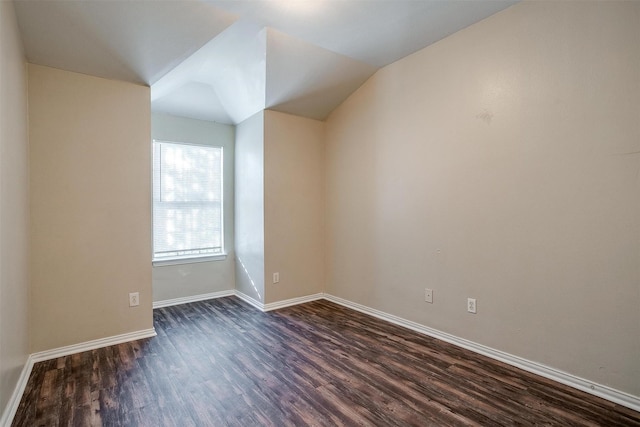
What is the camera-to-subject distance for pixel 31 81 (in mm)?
2379

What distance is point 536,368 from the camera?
7.19 feet

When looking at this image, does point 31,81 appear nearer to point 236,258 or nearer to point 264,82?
point 264,82

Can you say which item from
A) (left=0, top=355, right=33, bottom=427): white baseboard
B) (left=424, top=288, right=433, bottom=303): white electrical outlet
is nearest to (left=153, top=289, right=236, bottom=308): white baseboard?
(left=0, top=355, right=33, bottom=427): white baseboard

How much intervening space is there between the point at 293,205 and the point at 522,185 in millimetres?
2299

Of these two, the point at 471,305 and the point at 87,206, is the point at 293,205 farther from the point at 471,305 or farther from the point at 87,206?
the point at 471,305

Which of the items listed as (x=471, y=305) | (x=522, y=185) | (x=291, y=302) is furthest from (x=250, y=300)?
(x=522, y=185)

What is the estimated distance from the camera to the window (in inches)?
146

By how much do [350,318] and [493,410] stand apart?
5.45 ft

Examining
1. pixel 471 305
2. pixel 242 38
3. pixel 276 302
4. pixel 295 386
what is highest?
pixel 242 38

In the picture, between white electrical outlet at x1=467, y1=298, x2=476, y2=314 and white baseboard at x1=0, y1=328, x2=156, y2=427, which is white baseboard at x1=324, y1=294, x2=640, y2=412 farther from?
Result: white baseboard at x1=0, y1=328, x2=156, y2=427

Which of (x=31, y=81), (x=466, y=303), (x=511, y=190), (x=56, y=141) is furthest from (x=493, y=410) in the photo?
(x=31, y=81)

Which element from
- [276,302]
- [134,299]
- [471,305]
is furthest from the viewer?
[276,302]

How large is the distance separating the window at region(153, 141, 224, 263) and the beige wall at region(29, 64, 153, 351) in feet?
2.92

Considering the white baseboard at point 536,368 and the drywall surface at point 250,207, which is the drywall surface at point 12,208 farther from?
the white baseboard at point 536,368
